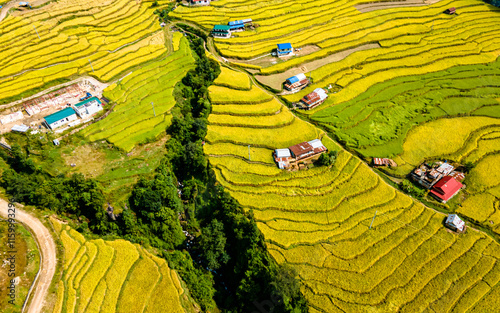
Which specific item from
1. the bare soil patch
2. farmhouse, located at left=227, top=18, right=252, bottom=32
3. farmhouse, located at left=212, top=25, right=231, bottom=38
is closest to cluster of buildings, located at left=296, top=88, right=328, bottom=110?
the bare soil patch

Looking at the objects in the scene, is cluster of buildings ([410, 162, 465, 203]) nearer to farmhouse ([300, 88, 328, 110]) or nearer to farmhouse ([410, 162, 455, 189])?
farmhouse ([410, 162, 455, 189])

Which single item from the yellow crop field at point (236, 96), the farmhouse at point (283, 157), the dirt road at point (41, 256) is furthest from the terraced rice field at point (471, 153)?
the dirt road at point (41, 256)

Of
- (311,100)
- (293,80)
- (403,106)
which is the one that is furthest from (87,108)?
(403,106)

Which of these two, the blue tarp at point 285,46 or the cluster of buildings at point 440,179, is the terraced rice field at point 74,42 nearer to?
the blue tarp at point 285,46

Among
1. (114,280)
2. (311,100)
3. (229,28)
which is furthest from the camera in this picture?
(229,28)

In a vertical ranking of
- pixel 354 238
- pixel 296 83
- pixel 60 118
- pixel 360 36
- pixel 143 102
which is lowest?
pixel 354 238

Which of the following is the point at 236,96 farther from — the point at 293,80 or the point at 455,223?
the point at 455,223

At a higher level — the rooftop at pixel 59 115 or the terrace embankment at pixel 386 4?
the terrace embankment at pixel 386 4
